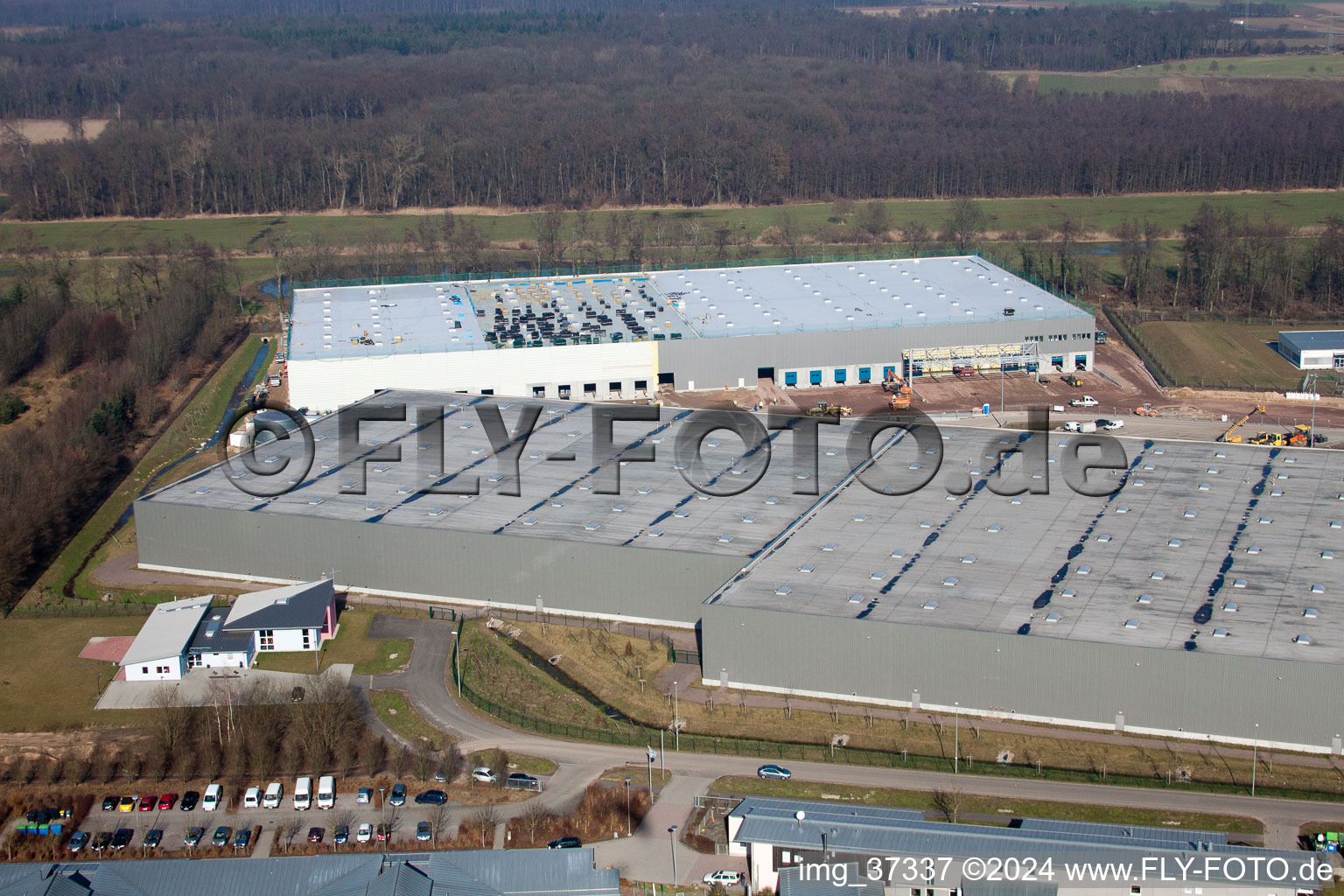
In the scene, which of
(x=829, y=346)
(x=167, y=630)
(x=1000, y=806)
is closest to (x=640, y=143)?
(x=829, y=346)

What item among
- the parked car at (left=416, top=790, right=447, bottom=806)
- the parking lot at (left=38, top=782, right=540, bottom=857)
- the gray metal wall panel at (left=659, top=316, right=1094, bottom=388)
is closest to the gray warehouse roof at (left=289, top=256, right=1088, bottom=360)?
the gray metal wall panel at (left=659, top=316, right=1094, bottom=388)

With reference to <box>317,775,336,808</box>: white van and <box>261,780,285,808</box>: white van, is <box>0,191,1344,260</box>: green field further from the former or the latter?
<box>261,780,285,808</box>: white van

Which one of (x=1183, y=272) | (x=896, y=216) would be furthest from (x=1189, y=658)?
(x=896, y=216)

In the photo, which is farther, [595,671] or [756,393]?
[756,393]

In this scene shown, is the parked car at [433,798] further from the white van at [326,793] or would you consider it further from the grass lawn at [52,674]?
the grass lawn at [52,674]

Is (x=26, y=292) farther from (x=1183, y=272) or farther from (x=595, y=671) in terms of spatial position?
(x=1183, y=272)

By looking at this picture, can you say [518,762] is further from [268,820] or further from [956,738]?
[956,738]
